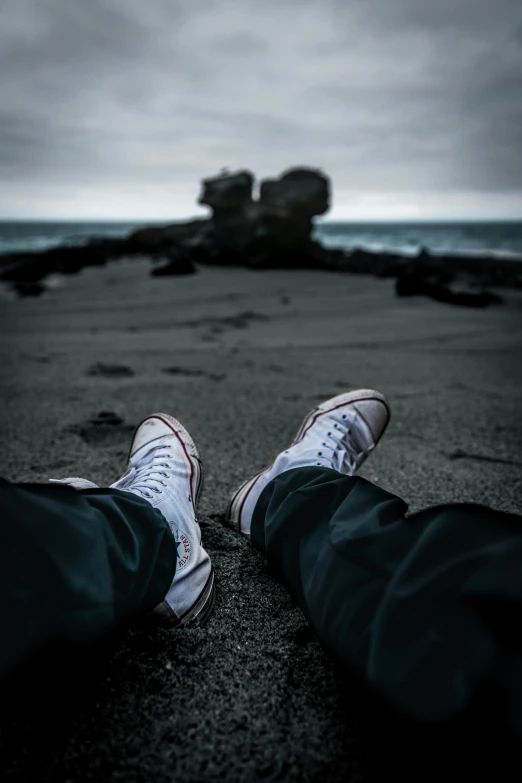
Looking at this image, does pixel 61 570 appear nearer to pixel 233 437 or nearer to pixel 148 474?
pixel 148 474

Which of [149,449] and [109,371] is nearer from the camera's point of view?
[149,449]

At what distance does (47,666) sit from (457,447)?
4.90ft

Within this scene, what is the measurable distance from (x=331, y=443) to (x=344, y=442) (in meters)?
0.08

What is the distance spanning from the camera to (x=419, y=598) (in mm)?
616

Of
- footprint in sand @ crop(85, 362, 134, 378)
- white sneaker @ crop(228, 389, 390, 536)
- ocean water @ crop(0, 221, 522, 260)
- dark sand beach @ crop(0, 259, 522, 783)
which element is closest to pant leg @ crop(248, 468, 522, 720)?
dark sand beach @ crop(0, 259, 522, 783)

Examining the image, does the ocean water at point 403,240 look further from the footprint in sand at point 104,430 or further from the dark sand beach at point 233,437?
the footprint in sand at point 104,430

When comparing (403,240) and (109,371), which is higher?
(403,240)

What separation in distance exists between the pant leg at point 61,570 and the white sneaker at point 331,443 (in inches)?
17.0

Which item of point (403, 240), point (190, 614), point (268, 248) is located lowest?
point (190, 614)

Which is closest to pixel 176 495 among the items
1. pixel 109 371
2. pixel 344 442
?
pixel 344 442

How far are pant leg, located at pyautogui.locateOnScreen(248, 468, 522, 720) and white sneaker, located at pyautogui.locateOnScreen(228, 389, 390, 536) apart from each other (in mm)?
352

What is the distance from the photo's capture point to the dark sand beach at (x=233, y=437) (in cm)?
67

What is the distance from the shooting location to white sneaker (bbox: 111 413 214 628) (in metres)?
0.89

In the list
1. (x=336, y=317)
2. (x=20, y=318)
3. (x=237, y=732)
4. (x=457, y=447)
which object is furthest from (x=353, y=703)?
(x=20, y=318)
